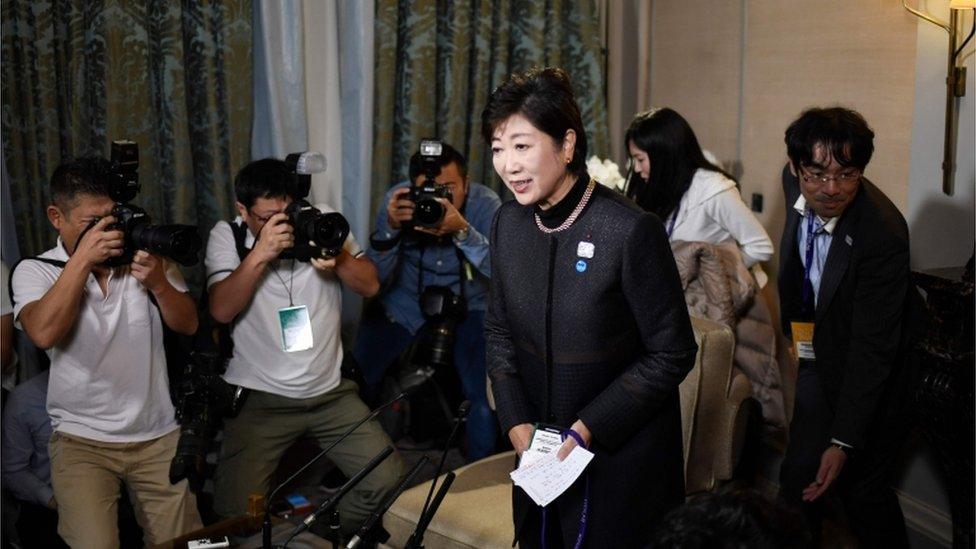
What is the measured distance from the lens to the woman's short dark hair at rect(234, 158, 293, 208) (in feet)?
9.17

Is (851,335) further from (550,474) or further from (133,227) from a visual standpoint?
(133,227)

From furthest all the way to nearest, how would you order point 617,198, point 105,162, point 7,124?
point 7,124
point 105,162
point 617,198

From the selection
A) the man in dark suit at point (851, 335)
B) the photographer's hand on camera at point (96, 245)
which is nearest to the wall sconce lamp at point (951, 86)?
the man in dark suit at point (851, 335)

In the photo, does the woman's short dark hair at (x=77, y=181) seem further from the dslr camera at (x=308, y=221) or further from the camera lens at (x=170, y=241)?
the dslr camera at (x=308, y=221)

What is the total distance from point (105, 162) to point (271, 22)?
113cm

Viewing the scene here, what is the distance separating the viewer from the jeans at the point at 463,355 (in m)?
3.46

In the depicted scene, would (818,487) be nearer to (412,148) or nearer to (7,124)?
(412,148)

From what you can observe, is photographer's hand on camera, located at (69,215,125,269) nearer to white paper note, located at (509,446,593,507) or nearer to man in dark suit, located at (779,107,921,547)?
white paper note, located at (509,446,593,507)

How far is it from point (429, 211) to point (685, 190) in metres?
0.77

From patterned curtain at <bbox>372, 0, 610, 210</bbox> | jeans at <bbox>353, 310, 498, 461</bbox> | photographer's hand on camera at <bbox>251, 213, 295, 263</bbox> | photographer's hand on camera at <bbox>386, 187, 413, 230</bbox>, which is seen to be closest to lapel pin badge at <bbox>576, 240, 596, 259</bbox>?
photographer's hand on camera at <bbox>251, 213, 295, 263</bbox>

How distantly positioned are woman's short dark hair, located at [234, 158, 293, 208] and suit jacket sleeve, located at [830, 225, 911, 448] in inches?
56.9

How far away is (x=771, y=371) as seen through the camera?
3.15 meters

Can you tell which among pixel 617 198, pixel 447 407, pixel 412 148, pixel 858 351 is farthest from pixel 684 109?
pixel 617 198

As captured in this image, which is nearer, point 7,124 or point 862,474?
point 862,474
